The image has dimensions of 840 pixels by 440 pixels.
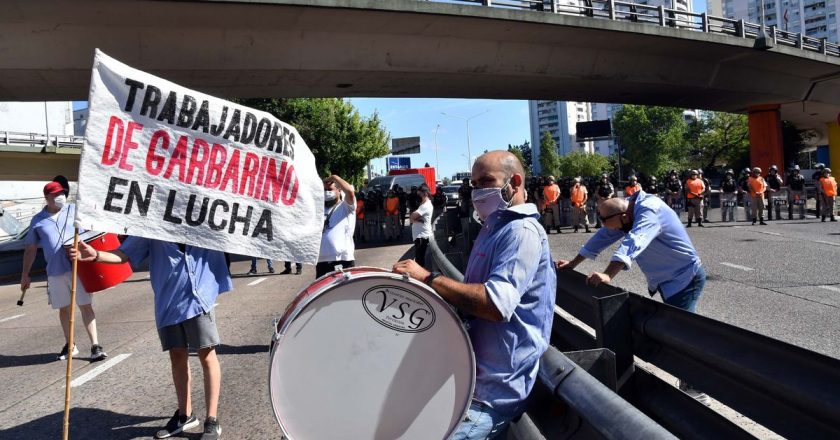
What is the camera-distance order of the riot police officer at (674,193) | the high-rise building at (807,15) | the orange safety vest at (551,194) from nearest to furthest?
the orange safety vest at (551,194) → the riot police officer at (674,193) → the high-rise building at (807,15)

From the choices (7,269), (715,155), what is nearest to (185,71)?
(7,269)

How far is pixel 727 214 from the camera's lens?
23.3 metres

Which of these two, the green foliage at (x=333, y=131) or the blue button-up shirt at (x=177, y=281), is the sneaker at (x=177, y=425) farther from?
the green foliage at (x=333, y=131)

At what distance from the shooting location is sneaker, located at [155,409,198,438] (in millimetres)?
4605

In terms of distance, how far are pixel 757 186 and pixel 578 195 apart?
5.54 meters

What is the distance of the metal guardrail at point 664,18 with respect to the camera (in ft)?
71.5

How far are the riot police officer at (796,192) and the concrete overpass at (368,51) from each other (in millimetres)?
6226

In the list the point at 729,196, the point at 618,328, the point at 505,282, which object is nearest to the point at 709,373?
the point at 618,328

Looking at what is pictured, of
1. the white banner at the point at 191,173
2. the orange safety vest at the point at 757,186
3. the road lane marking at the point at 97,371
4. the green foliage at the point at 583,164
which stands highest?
the green foliage at the point at 583,164


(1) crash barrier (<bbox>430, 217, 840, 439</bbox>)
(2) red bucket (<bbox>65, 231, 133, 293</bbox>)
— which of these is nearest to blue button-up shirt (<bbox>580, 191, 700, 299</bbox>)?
(1) crash barrier (<bbox>430, 217, 840, 439</bbox>)

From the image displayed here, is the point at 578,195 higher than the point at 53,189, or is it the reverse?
the point at 578,195

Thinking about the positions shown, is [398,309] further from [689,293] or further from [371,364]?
[689,293]

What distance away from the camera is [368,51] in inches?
815

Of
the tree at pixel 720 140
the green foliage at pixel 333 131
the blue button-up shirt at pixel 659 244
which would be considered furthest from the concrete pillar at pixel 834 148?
the blue button-up shirt at pixel 659 244
